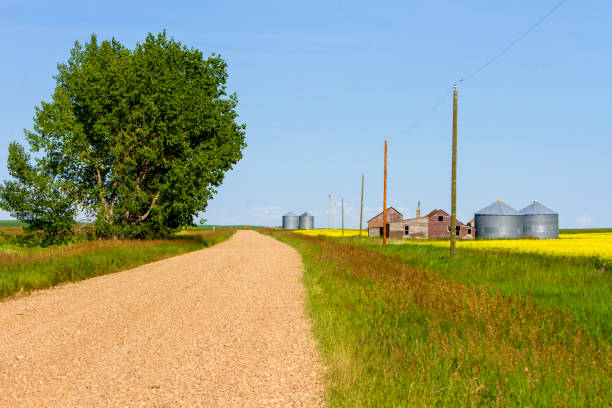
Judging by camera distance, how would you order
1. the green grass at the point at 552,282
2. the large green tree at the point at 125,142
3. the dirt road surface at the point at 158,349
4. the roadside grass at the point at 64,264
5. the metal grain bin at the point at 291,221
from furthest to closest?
1. the metal grain bin at the point at 291,221
2. the large green tree at the point at 125,142
3. the roadside grass at the point at 64,264
4. the green grass at the point at 552,282
5. the dirt road surface at the point at 158,349

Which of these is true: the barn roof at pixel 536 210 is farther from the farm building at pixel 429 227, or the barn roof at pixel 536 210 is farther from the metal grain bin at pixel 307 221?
the metal grain bin at pixel 307 221

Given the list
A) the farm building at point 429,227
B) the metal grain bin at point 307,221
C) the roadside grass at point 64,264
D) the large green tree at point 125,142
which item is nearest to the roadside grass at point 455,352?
the roadside grass at point 64,264

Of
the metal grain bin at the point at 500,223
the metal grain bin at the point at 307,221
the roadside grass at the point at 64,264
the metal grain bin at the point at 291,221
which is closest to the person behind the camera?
the roadside grass at the point at 64,264

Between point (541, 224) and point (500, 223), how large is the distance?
645 cm

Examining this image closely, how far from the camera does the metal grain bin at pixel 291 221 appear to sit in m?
146

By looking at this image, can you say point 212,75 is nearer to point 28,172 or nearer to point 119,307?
point 28,172

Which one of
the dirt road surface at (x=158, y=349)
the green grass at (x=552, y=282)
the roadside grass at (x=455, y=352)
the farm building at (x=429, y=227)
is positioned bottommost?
the dirt road surface at (x=158, y=349)

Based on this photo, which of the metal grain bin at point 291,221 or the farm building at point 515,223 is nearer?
the farm building at point 515,223

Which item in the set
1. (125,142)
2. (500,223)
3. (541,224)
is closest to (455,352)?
(125,142)

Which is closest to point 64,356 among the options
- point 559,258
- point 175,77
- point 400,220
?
point 559,258

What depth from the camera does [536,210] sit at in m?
63.8

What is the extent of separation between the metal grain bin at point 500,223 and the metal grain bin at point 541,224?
50.4 inches

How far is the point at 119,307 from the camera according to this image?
9.70 m

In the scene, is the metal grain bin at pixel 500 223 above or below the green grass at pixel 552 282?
above
